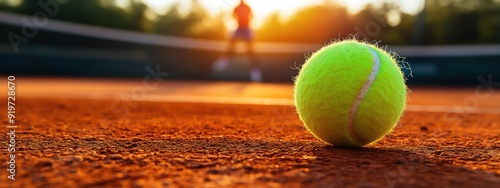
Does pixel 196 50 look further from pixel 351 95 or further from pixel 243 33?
pixel 351 95

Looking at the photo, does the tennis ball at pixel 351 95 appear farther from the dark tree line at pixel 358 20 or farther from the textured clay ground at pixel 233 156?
the dark tree line at pixel 358 20

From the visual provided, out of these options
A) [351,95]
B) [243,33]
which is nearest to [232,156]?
[351,95]

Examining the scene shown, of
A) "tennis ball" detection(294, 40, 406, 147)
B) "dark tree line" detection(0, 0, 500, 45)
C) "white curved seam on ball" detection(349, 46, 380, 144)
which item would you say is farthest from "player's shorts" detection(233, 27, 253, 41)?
"dark tree line" detection(0, 0, 500, 45)

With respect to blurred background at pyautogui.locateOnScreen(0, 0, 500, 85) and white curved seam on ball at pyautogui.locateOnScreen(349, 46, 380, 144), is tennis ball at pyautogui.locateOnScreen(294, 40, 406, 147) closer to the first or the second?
white curved seam on ball at pyautogui.locateOnScreen(349, 46, 380, 144)

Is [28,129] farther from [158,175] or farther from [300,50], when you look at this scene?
[300,50]

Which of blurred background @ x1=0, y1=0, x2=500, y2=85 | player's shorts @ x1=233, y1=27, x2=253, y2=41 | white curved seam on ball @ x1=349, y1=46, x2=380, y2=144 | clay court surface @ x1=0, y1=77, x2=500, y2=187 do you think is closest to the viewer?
clay court surface @ x1=0, y1=77, x2=500, y2=187

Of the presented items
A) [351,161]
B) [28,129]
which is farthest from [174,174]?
[28,129]
